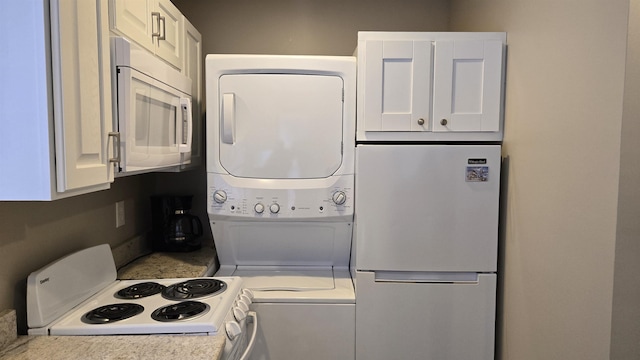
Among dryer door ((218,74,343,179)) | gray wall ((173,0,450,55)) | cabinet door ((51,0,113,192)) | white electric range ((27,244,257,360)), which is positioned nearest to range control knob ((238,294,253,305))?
white electric range ((27,244,257,360))

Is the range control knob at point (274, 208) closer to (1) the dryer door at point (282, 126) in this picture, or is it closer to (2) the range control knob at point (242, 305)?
(1) the dryer door at point (282, 126)

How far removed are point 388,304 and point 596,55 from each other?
→ 1.28 metres

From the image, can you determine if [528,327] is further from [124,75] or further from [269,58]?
[124,75]

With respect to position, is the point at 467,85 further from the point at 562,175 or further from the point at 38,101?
the point at 38,101

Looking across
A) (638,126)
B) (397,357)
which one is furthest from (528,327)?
(638,126)

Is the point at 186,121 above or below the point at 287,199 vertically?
above

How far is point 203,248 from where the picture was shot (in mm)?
2479

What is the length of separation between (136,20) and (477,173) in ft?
5.11

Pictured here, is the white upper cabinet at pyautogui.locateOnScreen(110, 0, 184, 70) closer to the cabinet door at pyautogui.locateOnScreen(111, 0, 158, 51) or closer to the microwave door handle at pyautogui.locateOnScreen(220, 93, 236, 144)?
the cabinet door at pyautogui.locateOnScreen(111, 0, 158, 51)

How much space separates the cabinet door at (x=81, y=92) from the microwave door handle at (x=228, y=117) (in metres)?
0.72

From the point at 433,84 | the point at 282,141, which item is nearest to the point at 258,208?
the point at 282,141

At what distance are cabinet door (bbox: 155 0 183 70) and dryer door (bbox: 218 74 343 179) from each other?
0.82 ft

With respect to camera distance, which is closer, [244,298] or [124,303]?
[124,303]

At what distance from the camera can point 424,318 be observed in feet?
6.22
